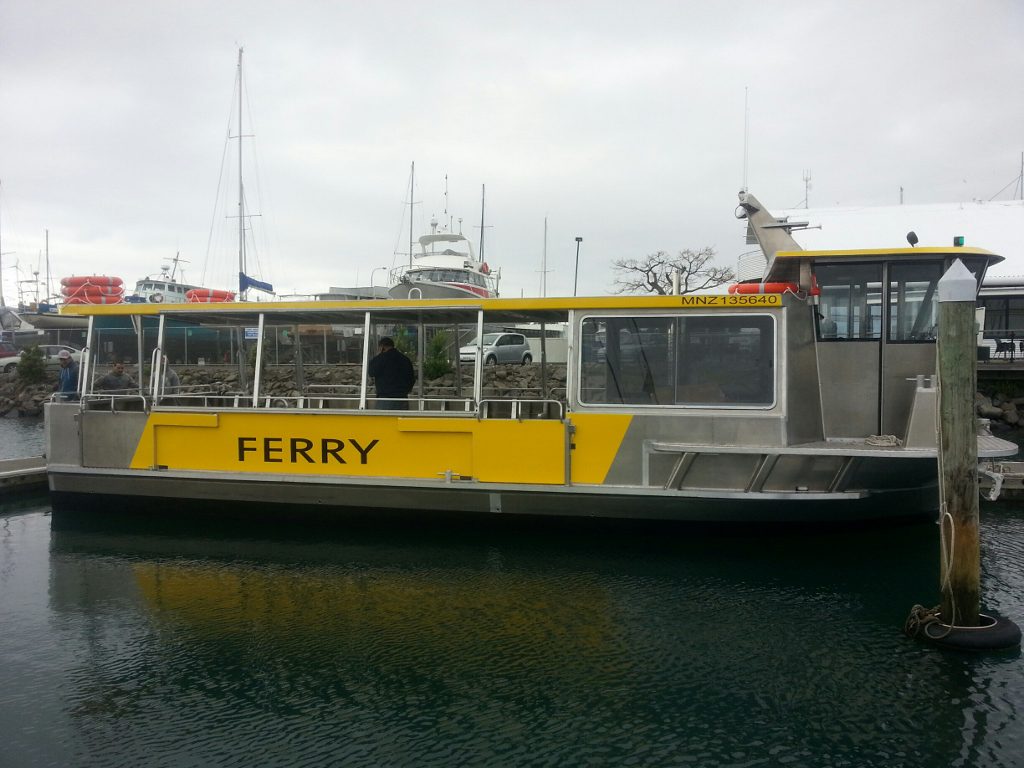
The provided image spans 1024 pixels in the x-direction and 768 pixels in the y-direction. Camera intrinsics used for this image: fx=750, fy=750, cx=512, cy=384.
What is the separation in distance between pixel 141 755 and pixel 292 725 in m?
0.86

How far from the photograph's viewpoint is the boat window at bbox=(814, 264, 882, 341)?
7.66m

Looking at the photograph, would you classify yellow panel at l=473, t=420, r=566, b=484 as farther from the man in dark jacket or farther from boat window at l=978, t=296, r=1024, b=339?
boat window at l=978, t=296, r=1024, b=339

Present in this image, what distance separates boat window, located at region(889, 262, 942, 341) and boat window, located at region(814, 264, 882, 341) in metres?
0.14

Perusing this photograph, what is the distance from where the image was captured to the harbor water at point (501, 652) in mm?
4566

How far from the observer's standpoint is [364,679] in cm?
530

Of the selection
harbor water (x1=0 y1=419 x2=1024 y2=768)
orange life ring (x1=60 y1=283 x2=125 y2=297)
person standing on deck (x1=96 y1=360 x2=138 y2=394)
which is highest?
orange life ring (x1=60 y1=283 x2=125 y2=297)

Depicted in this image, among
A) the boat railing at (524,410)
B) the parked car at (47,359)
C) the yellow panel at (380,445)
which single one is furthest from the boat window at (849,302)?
the parked car at (47,359)

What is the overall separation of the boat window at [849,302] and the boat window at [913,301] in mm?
141

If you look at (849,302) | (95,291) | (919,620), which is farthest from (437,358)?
(919,620)

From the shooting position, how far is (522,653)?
18.7 feet

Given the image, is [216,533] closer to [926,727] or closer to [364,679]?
[364,679]

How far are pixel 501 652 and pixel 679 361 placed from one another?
3.45 metres

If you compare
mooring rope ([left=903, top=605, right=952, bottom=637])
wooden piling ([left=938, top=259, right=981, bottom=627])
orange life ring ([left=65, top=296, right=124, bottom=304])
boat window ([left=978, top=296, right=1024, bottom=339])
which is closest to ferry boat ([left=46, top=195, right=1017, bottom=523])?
wooden piling ([left=938, top=259, right=981, bottom=627])

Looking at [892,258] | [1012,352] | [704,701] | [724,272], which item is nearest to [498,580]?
[704,701]
